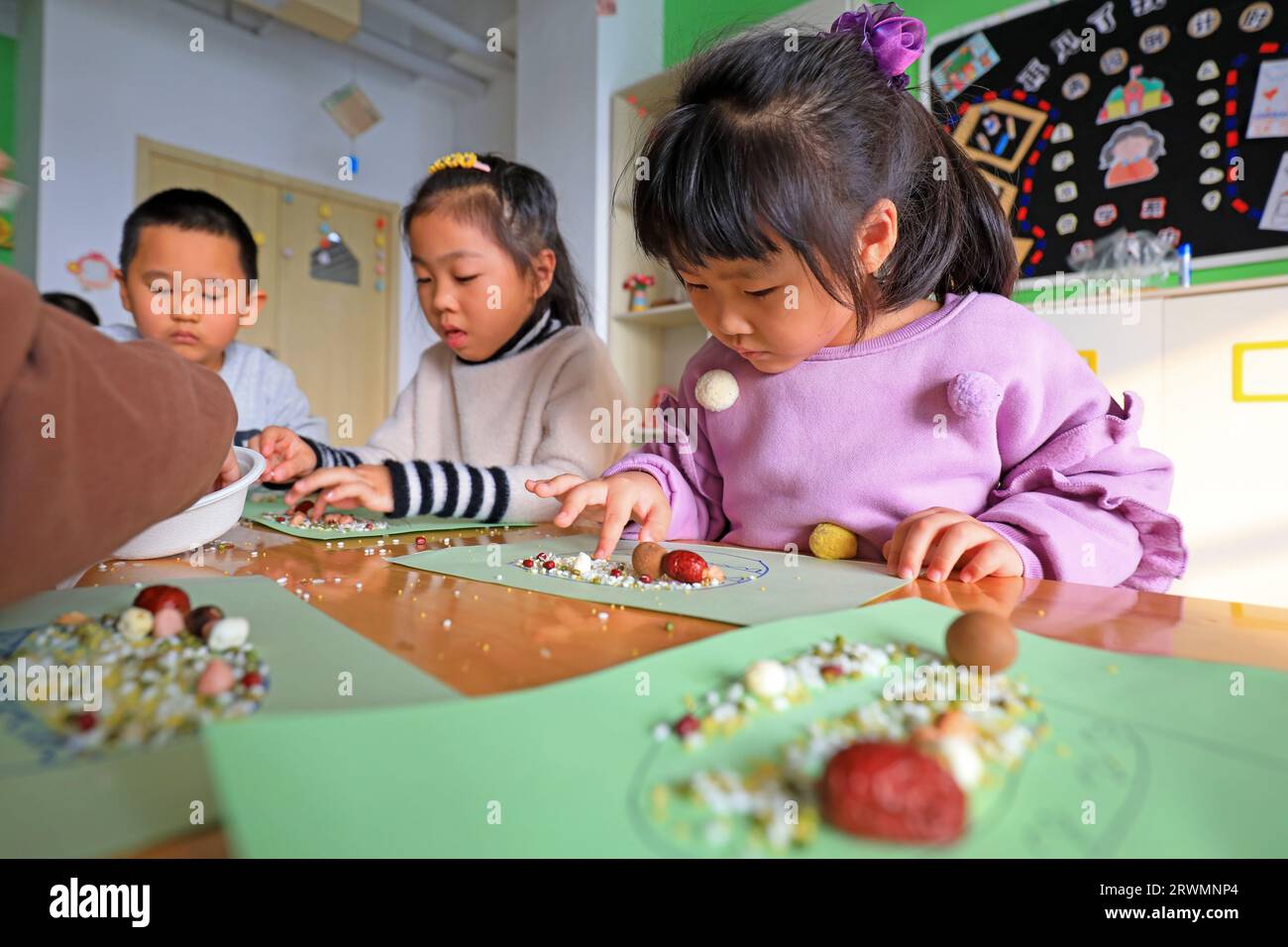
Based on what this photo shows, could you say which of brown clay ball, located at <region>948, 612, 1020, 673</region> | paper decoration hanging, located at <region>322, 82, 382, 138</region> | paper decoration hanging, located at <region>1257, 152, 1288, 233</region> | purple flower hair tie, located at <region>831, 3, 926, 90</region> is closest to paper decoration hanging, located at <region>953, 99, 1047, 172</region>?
paper decoration hanging, located at <region>1257, 152, 1288, 233</region>

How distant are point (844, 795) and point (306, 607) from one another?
1.15 ft

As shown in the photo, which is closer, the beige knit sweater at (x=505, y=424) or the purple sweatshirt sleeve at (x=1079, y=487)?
the purple sweatshirt sleeve at (x=1079, y=487)

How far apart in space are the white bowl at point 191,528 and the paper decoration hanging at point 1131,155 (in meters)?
2.19

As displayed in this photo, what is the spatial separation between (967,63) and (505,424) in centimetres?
182

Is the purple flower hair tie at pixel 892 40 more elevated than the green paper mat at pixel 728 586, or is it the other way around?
the purple flower hair tie at pixel 892 40

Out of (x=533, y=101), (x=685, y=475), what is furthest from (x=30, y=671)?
(x=533, y=101)

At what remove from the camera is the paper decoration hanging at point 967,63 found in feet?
7.18

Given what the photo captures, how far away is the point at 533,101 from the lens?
10.3 feet

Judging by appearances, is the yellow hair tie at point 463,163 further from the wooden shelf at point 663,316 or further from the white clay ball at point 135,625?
the wooden shelf at point 663,316

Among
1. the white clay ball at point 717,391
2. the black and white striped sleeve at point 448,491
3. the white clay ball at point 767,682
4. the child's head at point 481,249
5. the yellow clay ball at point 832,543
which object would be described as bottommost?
the white clay ball at point 767,682

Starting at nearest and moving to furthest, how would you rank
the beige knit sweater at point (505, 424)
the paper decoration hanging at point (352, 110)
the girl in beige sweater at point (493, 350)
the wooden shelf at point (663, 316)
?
the beige knit sweater at point (505, 424)
the girl in beige sweater at point (493, 350)
the wooden shelf at point (663, 316)
the paper decoration hanging at point (352, 110)

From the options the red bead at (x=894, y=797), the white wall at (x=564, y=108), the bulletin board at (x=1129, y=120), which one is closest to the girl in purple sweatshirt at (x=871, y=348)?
the red bead at (x=894, y=797)
